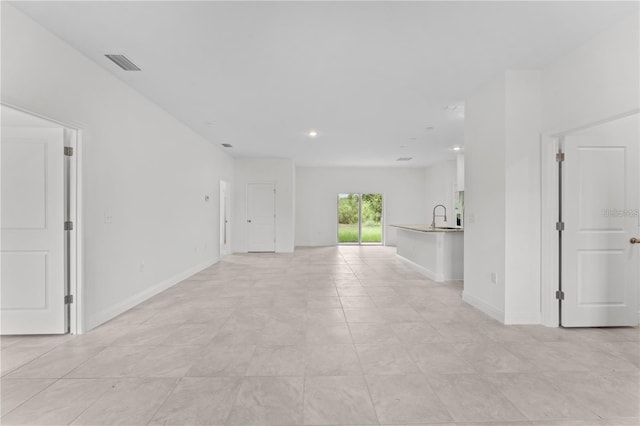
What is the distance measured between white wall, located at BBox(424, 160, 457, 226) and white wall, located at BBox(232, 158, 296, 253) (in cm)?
489

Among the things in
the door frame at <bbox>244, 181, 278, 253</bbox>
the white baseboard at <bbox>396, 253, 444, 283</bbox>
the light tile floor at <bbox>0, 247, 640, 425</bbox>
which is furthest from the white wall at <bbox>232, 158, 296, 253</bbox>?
the light tile floor at <bbox>0, 247, 640, 425</bbox>

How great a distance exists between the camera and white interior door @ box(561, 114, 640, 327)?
11.2 feet

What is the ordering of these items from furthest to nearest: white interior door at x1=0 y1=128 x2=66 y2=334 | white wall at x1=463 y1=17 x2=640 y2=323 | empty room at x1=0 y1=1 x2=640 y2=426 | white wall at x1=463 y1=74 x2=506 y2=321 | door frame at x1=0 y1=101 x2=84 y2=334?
1. white wall at x1=463 y1=74 x2=506 y2=321
2. door frame at x1=0 y1=101 x2=84 y2=334
3. white interior door at x1=0 y1=128 x2=66 y2=334
4. white wall at x1=463 y1=17 x2=640 y2=323
5. empty room at x1=0 y1=1 x2=640 y2=426

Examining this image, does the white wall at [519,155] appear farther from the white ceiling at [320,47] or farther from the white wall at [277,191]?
the white wall at [277,191]

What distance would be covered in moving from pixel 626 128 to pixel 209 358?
481 cm

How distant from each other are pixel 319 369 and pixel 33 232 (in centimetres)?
313

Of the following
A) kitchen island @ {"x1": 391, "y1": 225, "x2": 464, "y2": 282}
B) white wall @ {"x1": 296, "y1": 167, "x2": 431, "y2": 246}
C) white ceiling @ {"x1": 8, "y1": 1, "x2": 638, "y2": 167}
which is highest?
white ceiling @ {"x1": 8, "y1": 1, "x2": 638, "y2": 167}

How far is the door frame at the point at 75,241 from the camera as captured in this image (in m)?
3.26

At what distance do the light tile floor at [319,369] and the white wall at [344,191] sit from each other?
7.35 meters

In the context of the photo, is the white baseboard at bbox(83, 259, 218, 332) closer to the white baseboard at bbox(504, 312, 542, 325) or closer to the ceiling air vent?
the ceiling air vent

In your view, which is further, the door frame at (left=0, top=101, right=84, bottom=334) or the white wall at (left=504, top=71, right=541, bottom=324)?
the white wall at (left=504, top=71, right=541, bottom=324)

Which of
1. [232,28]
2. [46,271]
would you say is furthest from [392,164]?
[46,271]

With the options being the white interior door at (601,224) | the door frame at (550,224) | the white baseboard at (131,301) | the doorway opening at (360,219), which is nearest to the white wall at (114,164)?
the white baseboard at (131,301)

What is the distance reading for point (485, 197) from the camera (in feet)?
13.1
